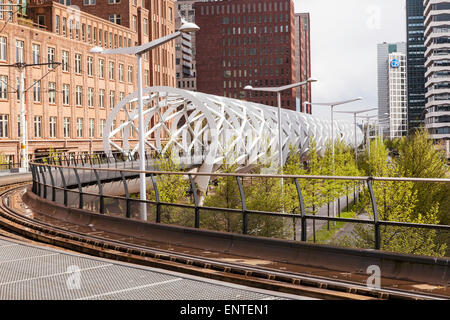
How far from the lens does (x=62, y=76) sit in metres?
67.5

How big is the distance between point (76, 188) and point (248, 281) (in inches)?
389

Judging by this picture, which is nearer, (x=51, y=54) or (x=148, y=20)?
(x=51, y=54)

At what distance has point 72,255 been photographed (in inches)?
377

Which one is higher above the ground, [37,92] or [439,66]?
[439,66]

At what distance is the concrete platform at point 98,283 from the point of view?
6879mm

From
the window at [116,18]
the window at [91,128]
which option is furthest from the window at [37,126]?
the window at [116,18]

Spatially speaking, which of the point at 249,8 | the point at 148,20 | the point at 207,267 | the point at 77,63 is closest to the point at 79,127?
the point at 77,63

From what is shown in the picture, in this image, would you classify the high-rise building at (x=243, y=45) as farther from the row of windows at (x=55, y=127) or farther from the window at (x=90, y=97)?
the window at (x=90, y=97)

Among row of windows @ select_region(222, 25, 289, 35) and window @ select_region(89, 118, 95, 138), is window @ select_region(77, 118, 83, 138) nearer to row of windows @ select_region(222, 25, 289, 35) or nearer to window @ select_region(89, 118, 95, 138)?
window @ select_region(89, 118, 95, 138)

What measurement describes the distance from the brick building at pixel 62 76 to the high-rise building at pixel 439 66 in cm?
8468

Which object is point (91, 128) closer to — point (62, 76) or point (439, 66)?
point (62, 76)

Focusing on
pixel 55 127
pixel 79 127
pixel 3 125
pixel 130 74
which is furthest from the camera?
pixel 130 74

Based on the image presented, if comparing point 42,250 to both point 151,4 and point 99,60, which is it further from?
point 151,4

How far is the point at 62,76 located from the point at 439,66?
10492cm
